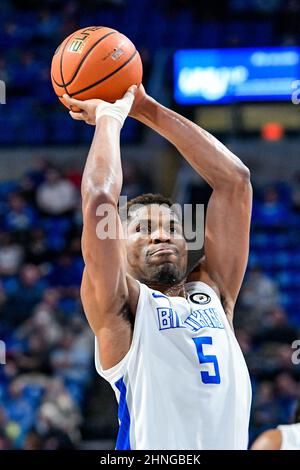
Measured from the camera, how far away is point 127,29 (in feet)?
50.0

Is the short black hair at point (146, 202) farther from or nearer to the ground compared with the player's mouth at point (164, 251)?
farther from the ground

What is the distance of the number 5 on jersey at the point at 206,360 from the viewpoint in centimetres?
347

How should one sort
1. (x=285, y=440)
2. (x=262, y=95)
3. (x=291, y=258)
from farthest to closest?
1. (x=262, y=95)
2. (x=291, y=258)
3. (x=285, y=440)

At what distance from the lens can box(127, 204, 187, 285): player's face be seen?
3824 mm

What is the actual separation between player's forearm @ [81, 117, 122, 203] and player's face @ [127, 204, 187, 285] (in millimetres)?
428

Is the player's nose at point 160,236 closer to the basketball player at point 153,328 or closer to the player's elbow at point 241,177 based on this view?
the basketball player at point 153,328

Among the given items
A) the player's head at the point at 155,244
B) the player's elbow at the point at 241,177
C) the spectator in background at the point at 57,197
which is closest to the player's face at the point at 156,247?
the player's head at the point at 155,244

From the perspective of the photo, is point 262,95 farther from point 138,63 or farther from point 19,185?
A: point 138,63

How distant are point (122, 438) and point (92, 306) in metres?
0.55

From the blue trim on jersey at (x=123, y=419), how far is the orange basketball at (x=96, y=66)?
1.29m

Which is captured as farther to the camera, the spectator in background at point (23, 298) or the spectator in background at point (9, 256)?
the spectator in background at point (9, 256)

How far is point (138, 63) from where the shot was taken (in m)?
4.08

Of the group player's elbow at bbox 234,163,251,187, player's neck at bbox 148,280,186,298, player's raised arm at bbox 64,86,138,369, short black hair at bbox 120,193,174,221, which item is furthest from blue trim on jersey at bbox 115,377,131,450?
player's elbow at bbox 234,163,251,187
